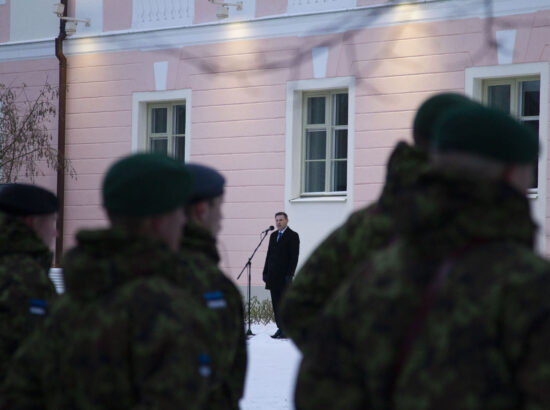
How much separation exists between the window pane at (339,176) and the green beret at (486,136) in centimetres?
1541

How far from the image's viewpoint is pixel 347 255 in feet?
10.8

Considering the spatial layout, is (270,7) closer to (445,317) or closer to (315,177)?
(315,177)

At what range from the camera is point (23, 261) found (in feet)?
11.6

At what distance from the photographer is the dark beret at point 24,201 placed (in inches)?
147

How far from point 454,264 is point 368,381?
31cm

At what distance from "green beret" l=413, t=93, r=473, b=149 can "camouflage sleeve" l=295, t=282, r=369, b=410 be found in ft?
2.96

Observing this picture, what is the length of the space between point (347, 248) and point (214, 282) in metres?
0.41

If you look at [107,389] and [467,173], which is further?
[107,389]

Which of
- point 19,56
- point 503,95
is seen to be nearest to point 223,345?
point 503,95

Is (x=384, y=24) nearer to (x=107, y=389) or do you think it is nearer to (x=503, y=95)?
(x=503, y=95)

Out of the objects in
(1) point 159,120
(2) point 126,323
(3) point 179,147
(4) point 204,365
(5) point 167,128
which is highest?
(1) point 159,120

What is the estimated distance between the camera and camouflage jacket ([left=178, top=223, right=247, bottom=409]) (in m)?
3.19

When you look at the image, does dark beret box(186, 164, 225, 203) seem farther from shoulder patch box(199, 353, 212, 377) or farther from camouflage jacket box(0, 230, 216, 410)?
Answer: shoulder patch box(199, 353, 212, 377)

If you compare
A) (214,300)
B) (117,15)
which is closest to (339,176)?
(117,15)
